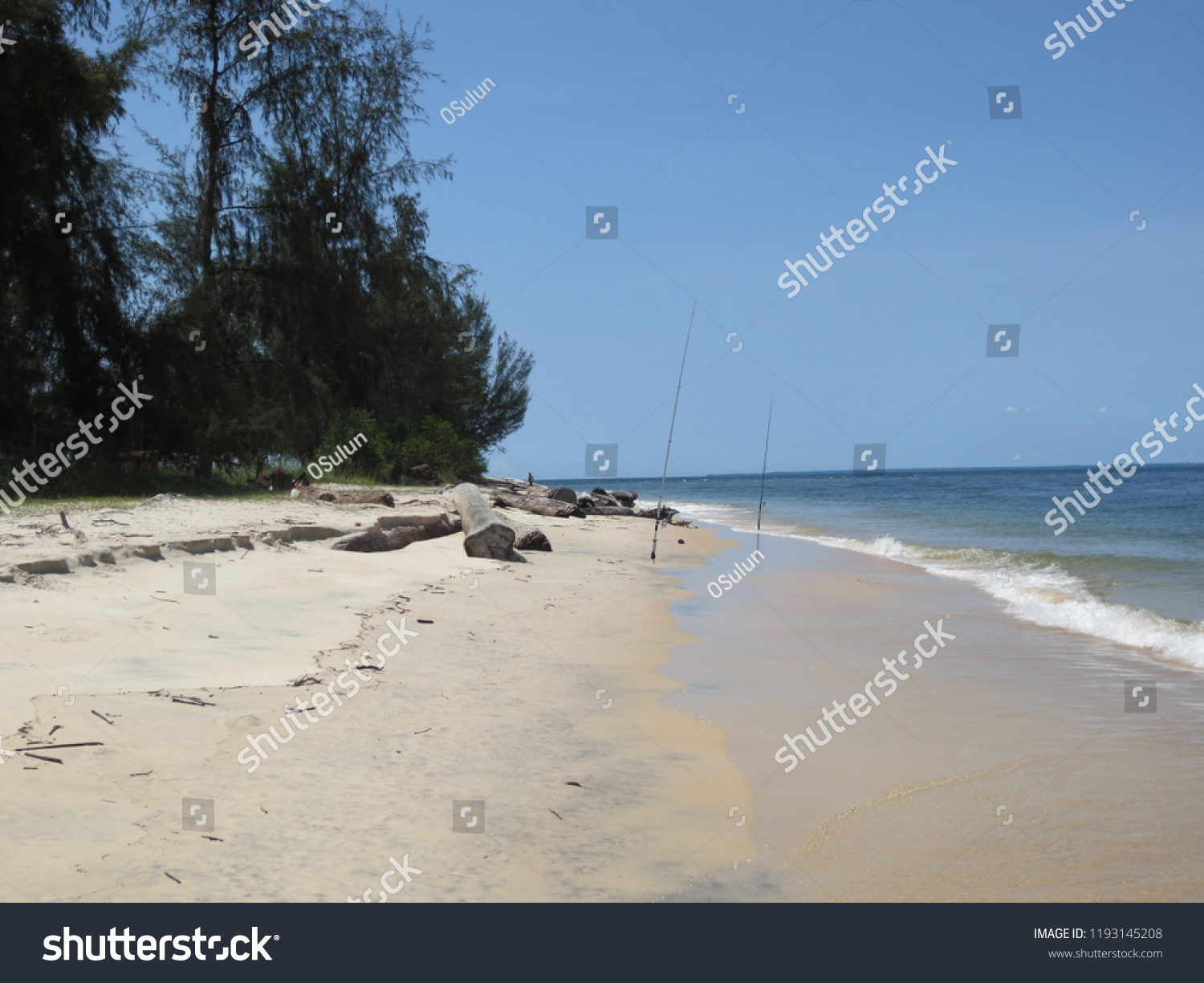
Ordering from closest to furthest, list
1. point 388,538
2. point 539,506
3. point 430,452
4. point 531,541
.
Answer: point 388,538 → point 531,541 → point 539,506 → point 430,452

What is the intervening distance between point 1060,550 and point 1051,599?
7005mm

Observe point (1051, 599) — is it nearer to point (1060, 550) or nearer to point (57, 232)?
point (1060, 550)

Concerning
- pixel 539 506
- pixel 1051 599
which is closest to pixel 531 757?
pixel 1051 599

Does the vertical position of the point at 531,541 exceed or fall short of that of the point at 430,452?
it falls short

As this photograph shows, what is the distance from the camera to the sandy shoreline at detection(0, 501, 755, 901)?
3.12 meters

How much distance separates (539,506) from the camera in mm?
22156

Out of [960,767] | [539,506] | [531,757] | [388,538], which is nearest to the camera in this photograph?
[531,757]

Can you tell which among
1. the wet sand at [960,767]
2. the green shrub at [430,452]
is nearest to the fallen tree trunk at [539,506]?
the green shrub at [430,452]

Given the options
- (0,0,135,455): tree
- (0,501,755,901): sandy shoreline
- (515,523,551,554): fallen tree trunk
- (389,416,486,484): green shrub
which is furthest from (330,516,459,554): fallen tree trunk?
(389,416,486,484): green shrub

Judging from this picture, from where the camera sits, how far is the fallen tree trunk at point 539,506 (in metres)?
21.3

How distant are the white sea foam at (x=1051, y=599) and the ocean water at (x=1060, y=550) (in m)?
0.02

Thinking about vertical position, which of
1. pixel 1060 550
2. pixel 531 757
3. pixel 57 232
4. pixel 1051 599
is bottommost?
pixel 531 757
